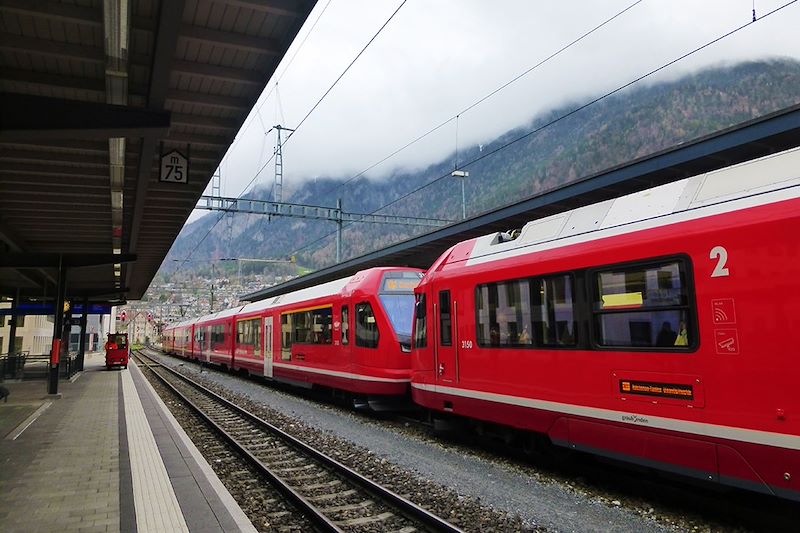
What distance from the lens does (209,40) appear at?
6.62 metres

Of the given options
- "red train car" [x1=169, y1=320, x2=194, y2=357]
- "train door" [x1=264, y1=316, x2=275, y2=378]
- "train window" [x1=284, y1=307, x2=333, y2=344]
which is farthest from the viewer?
"red train car" [x1=169, y1=320, x2=194, y2=357]

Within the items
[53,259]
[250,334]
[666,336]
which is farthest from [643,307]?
[250,334]

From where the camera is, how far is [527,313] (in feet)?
22.7

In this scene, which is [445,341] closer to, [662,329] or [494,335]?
[494,335]

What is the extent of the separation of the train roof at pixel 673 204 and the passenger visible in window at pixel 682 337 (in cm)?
104

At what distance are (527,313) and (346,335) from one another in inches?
236

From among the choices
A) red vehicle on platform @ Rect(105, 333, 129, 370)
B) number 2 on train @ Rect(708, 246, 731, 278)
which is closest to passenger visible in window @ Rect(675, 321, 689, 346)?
number 2 on train @ Rect(708, 246, 731, 278)

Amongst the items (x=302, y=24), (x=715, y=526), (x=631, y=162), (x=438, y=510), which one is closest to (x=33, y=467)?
(x=438, y=510)

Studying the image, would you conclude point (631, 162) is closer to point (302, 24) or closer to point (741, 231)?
point (741, 231)

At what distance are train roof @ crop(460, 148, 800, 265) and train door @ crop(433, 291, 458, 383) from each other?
3.98 feet

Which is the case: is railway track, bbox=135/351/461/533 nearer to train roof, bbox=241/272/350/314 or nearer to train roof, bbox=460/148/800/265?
train roof, bbox=460/148/800/265

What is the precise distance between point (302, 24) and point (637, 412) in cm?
553

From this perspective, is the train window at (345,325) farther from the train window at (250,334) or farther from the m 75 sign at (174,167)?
the train window at (250,334)

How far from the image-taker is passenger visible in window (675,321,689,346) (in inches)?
200
